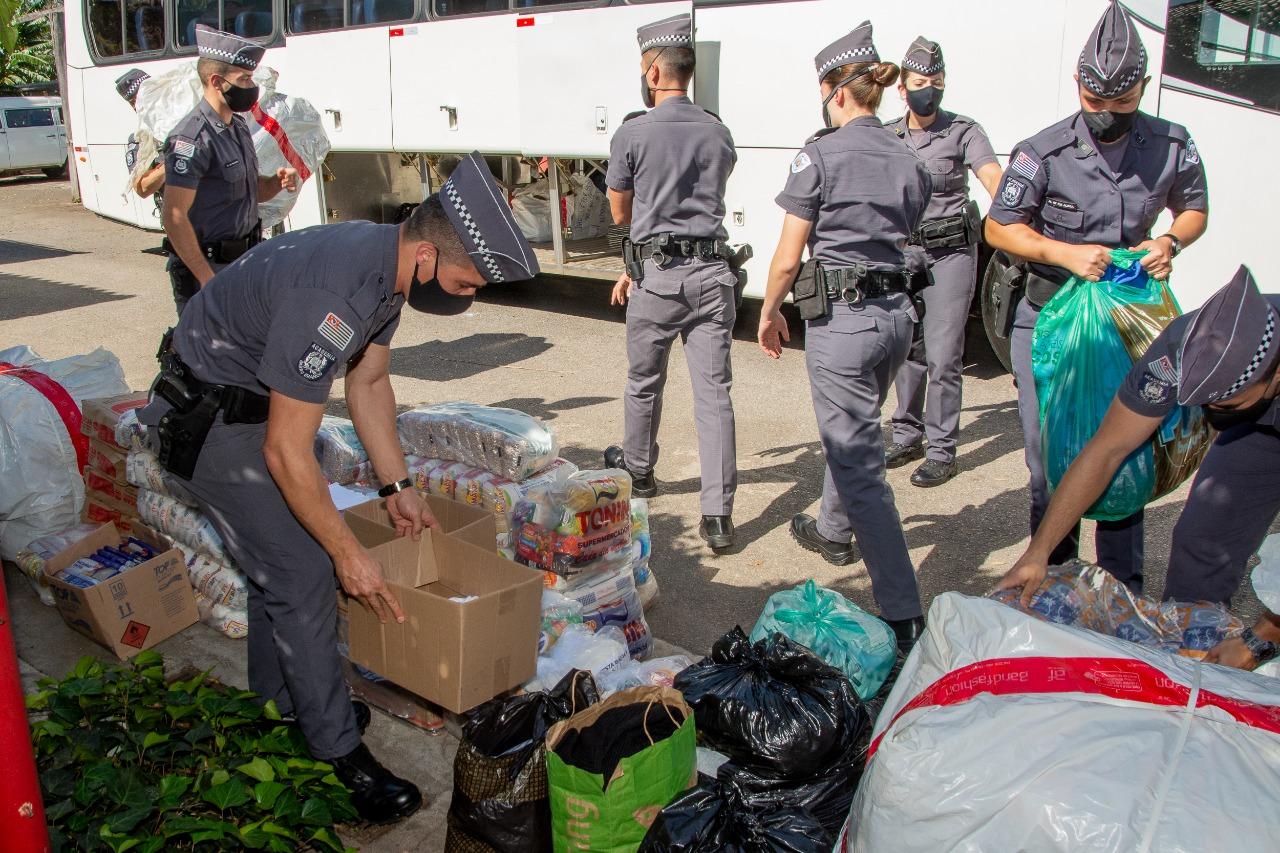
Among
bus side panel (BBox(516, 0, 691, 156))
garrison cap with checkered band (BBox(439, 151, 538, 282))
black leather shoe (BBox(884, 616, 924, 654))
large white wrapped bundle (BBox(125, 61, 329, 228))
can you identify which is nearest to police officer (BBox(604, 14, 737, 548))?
black leather shoe (BBox(884, 616, 924, 654))

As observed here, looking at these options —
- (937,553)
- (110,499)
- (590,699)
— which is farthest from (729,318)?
(110,499)

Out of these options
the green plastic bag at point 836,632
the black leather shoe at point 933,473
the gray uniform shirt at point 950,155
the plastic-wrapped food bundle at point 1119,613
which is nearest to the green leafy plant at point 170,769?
the green plastic bag at point 836,632

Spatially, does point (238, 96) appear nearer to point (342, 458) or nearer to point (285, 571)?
point (342, 458)

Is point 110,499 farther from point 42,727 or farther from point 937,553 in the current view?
point 937,553

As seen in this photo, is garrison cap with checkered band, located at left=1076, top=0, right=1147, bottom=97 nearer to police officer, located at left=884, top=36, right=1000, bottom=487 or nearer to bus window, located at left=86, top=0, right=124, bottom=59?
police officer, located at left=884, top=36, right=1000, bottom=487

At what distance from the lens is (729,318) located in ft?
15.9

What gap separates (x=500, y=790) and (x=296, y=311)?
123 centimetres

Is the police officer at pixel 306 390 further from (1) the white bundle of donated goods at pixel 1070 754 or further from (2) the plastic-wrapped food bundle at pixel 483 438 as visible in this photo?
(1) the white bundle of donated goods at pixel 1070 754

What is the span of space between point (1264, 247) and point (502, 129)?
19.2 feet

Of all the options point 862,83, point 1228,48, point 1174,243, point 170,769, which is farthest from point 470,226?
point 1228,48

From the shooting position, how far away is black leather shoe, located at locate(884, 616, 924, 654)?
147 inches

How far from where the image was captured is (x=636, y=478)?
17.0 ft

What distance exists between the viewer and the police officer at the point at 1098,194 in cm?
354

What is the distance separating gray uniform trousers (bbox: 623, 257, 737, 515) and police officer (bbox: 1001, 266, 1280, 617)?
1.92 m
